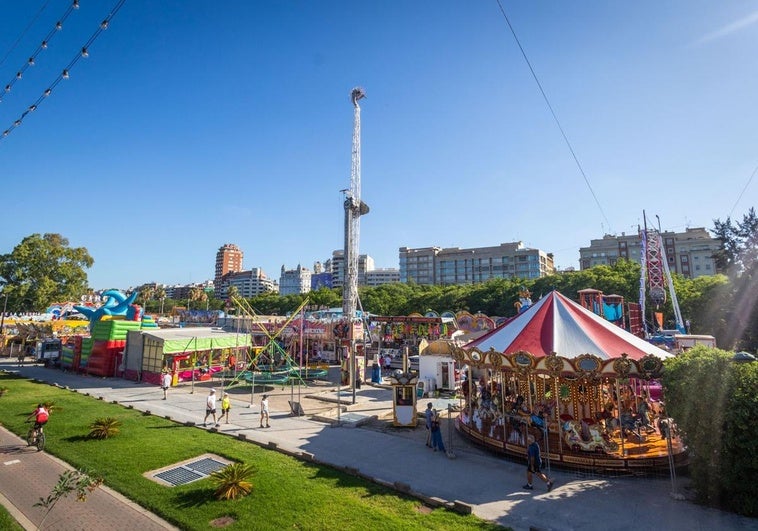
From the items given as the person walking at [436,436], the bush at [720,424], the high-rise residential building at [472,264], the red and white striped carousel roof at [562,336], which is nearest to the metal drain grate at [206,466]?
the person walking at [436,436]

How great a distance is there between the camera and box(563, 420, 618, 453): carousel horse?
1306 centimetres

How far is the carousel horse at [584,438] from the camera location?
13.1m

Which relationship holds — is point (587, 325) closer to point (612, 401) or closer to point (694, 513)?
point (612, 401)

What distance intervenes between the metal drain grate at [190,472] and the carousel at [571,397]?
9206 millimetres

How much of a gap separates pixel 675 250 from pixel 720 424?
122m

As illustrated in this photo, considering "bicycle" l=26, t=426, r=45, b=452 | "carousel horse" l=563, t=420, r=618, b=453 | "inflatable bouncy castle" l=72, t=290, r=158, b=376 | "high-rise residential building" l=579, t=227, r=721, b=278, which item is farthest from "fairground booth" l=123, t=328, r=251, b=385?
"high-rise residential building" l=579, t=227, r=721, b=278

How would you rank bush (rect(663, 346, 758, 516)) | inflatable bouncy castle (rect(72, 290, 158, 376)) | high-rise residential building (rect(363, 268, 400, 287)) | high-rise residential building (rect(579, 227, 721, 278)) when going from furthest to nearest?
high-rise residential building (rect(363, 268, 400, 287)), high-rise residential building (rect(579, 227, 721, 278)), inflatable bouncy castle (rect(72, 290, 158, 376)), bush (rect(663, 346, 758, 516))

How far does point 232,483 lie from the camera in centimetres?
1027

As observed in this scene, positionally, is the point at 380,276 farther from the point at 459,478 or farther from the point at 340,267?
the point at 459,478

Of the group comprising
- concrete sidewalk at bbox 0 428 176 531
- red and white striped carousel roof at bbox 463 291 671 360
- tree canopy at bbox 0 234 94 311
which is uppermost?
tree canopy at bbox 0 234 94 311

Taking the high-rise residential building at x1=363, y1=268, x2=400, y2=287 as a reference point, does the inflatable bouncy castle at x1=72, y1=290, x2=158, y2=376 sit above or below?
below

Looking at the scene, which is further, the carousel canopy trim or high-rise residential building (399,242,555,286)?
high-rise residential building (399,242,555,286)

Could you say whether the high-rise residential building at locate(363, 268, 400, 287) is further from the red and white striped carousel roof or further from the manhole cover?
the manhole cover

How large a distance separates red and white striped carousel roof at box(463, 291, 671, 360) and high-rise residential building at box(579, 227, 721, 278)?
95532 mm
